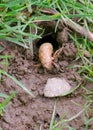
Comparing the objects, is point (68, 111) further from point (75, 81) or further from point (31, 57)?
point (31, 57)

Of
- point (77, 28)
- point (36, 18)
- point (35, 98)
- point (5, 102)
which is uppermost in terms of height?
point (36, 18)

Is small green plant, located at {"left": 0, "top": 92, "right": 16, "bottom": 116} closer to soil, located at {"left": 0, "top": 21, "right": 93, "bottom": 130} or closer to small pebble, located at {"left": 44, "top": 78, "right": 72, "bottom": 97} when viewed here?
soil, located at {"left": 0, "top": 21, "right": 93, "bottom": 130}

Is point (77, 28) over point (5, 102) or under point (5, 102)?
over

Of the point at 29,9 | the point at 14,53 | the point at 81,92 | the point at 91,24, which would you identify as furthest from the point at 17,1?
the point at 81,92

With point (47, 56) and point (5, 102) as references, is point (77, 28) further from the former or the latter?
point (5, 102)

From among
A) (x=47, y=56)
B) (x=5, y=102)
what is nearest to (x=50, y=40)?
(x=47, y=56)
